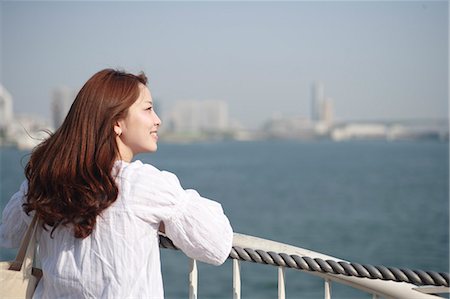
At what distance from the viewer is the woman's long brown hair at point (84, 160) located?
6.06 ft

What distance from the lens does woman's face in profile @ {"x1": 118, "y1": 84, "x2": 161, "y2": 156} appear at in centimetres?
196

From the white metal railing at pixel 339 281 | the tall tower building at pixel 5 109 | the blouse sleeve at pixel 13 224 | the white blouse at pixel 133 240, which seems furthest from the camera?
the tall tower building at pixel 5 109

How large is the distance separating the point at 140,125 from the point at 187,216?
0.29 m

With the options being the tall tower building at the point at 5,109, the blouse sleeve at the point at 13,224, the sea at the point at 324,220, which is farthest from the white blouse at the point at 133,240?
Answer: the tall tower building at the point at 5,109

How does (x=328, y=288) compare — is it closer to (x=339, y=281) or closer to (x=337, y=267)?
(x=339, y=281)

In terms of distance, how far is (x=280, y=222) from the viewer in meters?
34.3

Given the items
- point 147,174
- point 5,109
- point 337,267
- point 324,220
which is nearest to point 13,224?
point 147,174

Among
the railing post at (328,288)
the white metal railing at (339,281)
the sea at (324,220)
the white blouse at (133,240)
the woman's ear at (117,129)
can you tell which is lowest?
the sea at (324,220)

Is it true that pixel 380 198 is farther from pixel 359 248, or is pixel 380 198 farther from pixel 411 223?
pixel 359 248

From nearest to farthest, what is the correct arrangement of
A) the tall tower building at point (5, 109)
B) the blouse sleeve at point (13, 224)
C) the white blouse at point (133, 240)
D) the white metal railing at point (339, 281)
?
the white blouse at point (133, 240), the white metal railing at point (339, 281), the blouse sleeve at point (13, 224), the tall tower building at point (5, 109)

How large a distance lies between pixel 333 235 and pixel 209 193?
46.2 ft

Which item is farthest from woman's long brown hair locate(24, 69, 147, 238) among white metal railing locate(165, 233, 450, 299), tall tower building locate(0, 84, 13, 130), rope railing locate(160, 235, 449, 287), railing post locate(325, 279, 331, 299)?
tall tower building locate(0, 84, 13, 130)

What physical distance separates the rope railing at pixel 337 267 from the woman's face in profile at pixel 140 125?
354 millimetres

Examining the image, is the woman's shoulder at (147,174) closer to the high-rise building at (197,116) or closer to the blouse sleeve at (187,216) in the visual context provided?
the blouse sleeve at (187,216)
